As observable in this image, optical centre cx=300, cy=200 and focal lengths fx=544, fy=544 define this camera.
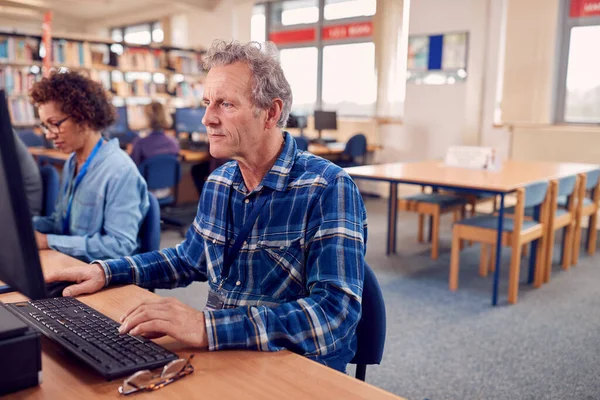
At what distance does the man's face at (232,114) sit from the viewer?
117 cm

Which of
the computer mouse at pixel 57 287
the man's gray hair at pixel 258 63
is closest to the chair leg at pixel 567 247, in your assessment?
the man's gray hair at pixel 258 63

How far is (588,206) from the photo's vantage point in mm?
4160

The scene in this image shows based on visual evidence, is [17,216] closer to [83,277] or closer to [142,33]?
[83,277]

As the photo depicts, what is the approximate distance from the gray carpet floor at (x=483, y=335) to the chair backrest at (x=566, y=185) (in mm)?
601

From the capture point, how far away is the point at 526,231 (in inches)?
127

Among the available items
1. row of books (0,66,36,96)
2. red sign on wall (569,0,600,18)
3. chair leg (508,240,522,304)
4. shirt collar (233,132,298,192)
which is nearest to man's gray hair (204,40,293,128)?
shirt collar (233,132,298,192)

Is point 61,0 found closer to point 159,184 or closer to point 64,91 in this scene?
point 159,184

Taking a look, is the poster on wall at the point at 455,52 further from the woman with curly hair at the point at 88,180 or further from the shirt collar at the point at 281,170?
the shirt collar at the point at 281,170

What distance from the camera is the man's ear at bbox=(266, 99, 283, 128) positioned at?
1.22 m

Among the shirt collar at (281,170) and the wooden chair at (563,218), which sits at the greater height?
the shirt collar at (281,170)

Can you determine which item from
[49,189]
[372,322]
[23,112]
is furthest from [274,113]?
[23,112]

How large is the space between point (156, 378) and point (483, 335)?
7.45 ft

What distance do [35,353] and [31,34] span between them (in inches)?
217

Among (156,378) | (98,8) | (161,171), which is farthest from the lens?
(98,8)
